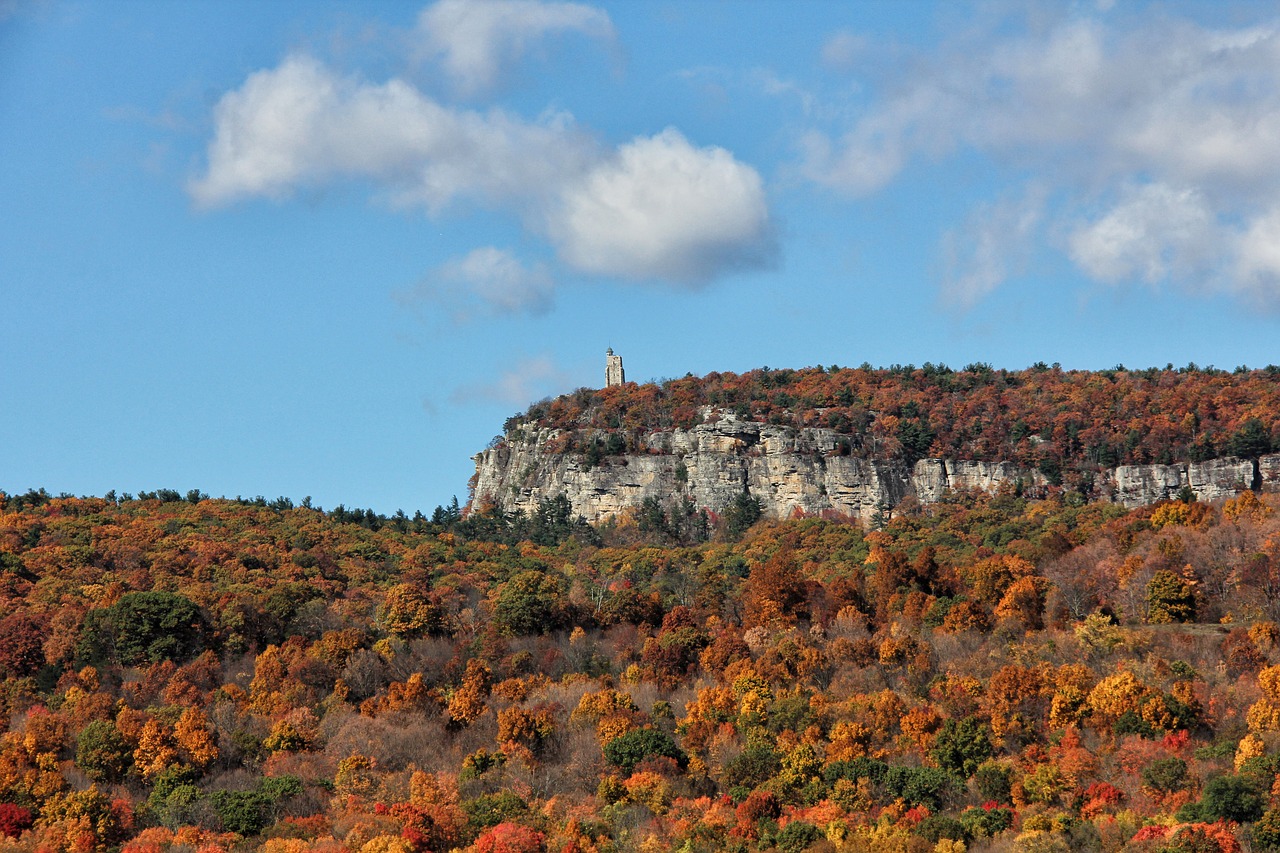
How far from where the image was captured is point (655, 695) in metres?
69.5

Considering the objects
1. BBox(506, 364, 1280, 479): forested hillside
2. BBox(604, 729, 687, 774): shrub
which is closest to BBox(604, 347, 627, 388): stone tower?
BBox(506, 364, 1280, 479): forested hillside

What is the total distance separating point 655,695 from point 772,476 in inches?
2311

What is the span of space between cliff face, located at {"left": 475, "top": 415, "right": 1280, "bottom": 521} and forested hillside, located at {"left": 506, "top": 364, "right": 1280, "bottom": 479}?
1.40m

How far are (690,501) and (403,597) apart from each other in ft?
Result: 163

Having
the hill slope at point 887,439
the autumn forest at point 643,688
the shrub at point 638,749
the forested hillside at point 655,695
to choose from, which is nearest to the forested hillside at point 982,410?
the hill slope at point 887,439

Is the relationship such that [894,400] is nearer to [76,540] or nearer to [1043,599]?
[1043,599]

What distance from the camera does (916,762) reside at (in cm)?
5688

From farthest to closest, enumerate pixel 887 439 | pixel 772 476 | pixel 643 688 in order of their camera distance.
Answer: pixel 772 476 < pixel 887 439 < pixel 643 688

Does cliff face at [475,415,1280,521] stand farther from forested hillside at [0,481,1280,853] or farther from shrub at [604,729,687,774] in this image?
shrub at [604,729,687,774]

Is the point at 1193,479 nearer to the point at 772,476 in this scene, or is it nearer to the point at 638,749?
the point at 772,476

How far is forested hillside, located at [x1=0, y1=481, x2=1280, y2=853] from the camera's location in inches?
2074

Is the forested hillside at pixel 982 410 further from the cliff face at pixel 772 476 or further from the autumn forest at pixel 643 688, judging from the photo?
the autumn forest at pixel 643 688

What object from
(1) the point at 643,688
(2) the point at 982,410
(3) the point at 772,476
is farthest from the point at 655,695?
(2) the point at 982,410

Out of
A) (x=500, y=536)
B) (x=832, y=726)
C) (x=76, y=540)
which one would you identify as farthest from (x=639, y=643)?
(x=500, y=536)
